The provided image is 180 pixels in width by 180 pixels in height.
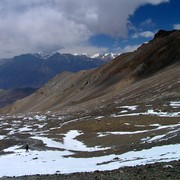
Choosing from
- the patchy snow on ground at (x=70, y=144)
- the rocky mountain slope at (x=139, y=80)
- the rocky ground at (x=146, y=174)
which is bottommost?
the patchy snow on ground at (x=70, y=144)

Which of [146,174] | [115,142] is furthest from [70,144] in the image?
[146,174]

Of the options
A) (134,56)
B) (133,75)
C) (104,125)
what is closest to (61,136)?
(104,125)

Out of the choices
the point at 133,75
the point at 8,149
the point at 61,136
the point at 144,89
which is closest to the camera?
the point at 8,149

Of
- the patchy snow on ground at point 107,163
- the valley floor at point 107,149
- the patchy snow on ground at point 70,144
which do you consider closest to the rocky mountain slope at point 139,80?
the valley floor at point 107,149

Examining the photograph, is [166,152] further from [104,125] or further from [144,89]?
[144,89]

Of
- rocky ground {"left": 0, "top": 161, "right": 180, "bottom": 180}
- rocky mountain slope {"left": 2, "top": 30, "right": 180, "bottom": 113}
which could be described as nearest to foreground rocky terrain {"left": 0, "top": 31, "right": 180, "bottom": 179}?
rocky ground {"left": 0, "top": 161, "right": 180, "bottom": 180}

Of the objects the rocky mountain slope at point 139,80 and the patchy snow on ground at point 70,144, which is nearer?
the patchy snow on ground at point 70,144

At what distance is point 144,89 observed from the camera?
119 metres

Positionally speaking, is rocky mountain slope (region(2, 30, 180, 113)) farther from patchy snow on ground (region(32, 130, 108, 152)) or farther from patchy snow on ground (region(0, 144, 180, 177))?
patchy snow on ground (region(0, 144, 180, 177))

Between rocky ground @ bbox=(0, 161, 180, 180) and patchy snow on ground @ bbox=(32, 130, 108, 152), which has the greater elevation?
rocky ground @ bbox=(0, 161, 180, 180)

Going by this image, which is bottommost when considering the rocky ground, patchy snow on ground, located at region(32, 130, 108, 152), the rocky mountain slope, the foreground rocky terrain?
patchy snow on ground, located at region(32, 130, 108, 152)

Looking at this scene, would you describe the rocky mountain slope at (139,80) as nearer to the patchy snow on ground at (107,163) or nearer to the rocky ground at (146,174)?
the patchy snow on ground at (107,163)

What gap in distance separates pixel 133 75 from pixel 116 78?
15.6m

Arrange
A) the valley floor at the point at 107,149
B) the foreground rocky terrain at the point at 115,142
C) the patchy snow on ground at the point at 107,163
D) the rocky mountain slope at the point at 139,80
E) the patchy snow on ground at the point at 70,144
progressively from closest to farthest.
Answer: the foreground rocky terrain at the point at 115,142 → the valley floor at the point at 107,149 → the patchy snow on ground at the point at 107,163 → the patchy snow on ground at the point at 70,144 → the rocky mountain slope at the point at 139,80
